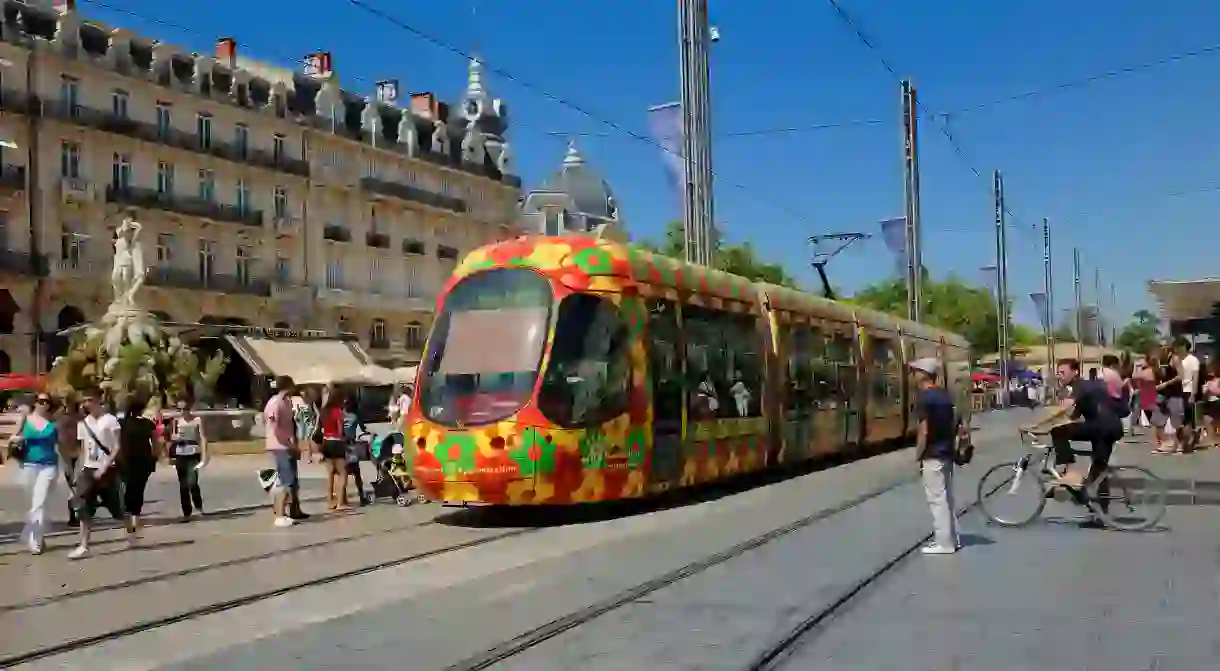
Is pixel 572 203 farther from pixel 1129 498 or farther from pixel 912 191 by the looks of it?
pixel 1129 498

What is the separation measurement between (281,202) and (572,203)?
113 feet

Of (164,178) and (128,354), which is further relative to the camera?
(164,178)

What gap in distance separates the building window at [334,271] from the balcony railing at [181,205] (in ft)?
15.8

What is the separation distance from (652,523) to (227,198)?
4084 centimetres

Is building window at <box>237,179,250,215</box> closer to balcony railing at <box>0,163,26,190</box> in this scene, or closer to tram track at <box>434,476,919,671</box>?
balcony railing at <box>0,163,26,190</box>

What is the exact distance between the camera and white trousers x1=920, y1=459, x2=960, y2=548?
36.0 ft

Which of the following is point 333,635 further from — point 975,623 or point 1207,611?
point 1207,611

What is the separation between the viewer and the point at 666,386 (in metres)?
15.6

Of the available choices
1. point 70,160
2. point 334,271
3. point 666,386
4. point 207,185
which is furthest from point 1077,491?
point 334,271

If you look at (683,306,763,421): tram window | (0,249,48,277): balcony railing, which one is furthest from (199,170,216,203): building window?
(683,306,763,421): tram window

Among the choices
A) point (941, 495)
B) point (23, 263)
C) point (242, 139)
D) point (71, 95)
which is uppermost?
point (71, 95)

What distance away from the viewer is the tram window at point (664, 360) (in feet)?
50.2

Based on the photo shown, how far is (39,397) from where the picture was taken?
1311cm

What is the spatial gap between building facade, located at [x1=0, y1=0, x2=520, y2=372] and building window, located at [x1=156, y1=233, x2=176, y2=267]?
0.08 m
